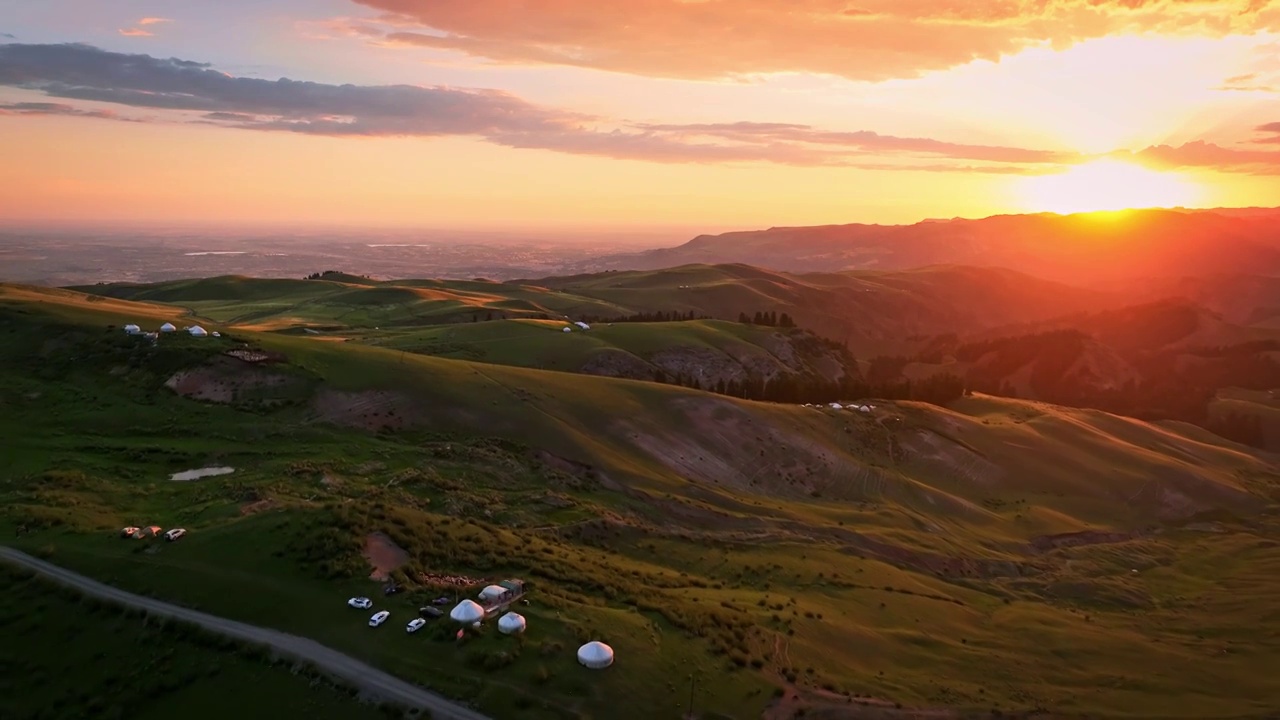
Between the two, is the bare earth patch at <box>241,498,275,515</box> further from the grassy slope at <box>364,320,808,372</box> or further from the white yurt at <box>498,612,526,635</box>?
the grassy slope at <box>364,320,808,372</box>

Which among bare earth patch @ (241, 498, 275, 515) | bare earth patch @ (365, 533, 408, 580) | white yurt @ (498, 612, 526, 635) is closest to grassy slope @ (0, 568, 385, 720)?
white yurt @ (498, 612, 526, 635)

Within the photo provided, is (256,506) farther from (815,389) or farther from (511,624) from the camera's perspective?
(815,389)

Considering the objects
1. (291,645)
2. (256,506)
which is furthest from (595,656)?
(256,506)

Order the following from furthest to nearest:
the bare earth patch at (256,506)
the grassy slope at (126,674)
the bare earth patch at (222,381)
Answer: the bare earth patch at (222,381) < the bare earth patch at (256,506) < the grassy slope at (126,674)

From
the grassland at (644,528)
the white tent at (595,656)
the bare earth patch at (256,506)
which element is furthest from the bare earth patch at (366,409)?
the white tent at (595,656)

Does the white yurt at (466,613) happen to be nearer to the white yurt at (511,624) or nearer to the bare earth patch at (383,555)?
the white yurt at (511,624)
